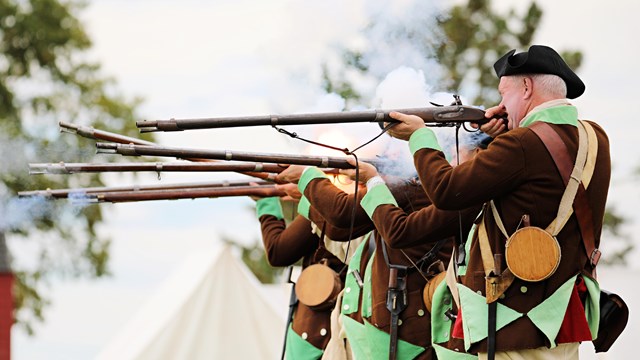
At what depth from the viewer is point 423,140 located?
414 centimetres

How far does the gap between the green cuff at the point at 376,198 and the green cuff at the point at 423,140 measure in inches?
21.6

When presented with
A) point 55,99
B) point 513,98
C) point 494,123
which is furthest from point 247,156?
point 55,99

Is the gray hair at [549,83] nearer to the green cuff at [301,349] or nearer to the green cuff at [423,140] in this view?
the green cuff at [423,140]

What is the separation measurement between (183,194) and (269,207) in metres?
0.65

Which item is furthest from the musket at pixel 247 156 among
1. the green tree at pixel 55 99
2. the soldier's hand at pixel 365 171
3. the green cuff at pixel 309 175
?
the green tree at pixel 55 99

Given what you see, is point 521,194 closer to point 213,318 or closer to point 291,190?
point 291,190

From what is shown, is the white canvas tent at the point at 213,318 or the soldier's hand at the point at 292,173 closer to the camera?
the soldier's hand at the point at 292,173

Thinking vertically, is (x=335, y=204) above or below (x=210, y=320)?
above

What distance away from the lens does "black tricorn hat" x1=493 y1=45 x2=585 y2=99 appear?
13.0ft

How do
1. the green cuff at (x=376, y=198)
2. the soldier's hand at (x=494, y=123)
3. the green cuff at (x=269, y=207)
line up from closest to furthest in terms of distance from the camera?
the soldier's hand at (x=494, y=123) → the green cuff at (x=376, y=198) → the green cuff at (x=269, y=207)

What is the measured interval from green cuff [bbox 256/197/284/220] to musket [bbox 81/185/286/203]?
26 centimetres

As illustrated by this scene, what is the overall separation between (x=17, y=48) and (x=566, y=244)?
1948 centimetres

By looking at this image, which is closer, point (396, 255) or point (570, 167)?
point (570, 167)

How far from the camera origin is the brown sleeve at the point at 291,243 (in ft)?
21.0
